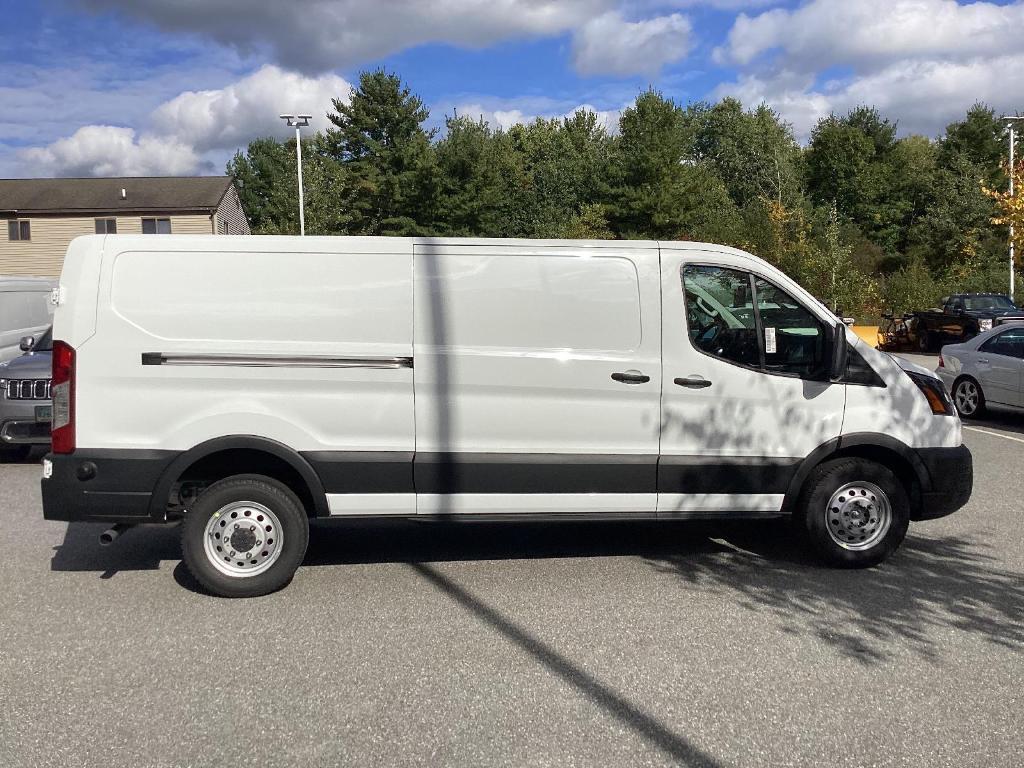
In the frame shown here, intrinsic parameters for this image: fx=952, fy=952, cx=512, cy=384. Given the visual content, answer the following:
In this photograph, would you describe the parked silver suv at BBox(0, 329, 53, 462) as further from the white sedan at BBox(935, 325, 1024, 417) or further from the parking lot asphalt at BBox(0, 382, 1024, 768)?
the white sedan at BBox(935, 325, 1024, 417)

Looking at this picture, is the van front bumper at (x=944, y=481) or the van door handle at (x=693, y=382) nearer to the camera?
the van door handle at (x=693, y=382)

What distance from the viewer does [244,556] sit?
225 inches

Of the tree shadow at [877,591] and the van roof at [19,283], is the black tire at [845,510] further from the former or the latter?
the van roof at [19,283]

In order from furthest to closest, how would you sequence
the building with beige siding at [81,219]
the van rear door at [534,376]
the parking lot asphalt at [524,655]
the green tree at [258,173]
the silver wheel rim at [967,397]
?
the green tree at [258,173]
the building with beige siding at [81,219]
the silver wheel rim at [967,397]
the van rear door at [534,376]
the parking lot asphalt at [524,655]

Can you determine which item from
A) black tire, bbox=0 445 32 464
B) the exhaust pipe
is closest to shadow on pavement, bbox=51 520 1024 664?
the exhaust pipe

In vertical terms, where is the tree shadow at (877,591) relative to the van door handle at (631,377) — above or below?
below

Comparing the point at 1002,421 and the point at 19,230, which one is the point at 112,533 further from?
the point at 19,230

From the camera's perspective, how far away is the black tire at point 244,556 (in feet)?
18.5

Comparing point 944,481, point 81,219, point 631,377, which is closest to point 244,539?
point 631,377

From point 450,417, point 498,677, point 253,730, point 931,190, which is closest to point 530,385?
point 450,417

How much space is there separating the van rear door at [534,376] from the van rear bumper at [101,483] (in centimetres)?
158

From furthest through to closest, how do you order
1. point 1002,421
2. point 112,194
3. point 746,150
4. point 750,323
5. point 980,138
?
point 746,150
point 980,138
point 112,194
point 1002,421
point 750,323

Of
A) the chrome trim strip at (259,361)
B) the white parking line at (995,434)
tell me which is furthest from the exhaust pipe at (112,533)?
the white parking line at (995,434)

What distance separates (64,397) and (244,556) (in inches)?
54.4
